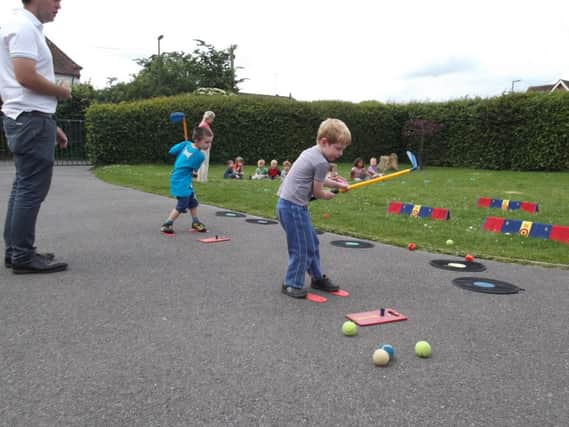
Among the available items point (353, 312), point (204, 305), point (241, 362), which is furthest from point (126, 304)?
point (353, 312)

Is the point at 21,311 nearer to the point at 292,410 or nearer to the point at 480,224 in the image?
the point at 292,410

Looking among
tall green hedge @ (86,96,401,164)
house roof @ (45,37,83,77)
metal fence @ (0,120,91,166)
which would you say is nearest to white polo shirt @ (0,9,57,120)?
tall green hedge @ (86,96,401,164)

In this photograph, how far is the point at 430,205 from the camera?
959cm

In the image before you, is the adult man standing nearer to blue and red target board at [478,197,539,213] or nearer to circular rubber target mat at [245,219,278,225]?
circular rubber target mat at [245,219,278,225]

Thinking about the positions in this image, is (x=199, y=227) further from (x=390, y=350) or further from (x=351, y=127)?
(x=351, y=127)

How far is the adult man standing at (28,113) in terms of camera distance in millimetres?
4207

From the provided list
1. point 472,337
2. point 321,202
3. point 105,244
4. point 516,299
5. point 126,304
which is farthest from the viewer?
point 321,202

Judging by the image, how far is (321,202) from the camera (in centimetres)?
984

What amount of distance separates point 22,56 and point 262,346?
10.4 ft

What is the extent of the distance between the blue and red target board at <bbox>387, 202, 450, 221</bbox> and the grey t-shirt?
431 cm

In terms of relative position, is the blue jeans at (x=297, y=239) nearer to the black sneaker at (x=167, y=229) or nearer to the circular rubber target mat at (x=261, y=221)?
the black sneaker at (x=167, y=229)

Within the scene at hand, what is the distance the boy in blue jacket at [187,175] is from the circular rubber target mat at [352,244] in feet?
6.27

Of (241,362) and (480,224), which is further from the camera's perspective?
(480,224)

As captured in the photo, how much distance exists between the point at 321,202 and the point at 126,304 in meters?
6.39
